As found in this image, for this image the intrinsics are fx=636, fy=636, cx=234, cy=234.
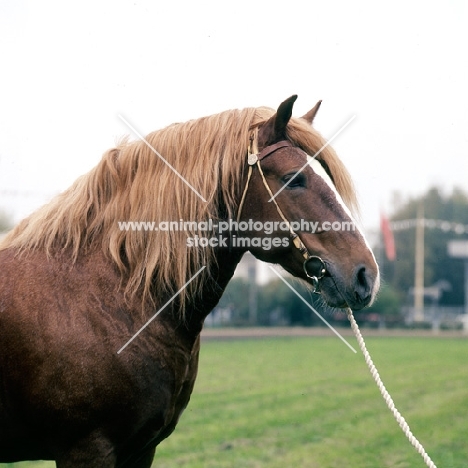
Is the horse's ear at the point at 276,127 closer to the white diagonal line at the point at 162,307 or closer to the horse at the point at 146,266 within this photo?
the horse at the point at 146,266

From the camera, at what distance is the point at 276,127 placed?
3.37m

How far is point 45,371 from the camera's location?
3.06 m

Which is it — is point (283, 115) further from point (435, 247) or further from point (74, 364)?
point (435, 247)

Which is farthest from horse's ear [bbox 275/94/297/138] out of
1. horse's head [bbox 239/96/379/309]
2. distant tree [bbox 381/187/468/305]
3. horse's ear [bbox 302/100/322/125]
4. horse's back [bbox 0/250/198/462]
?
distant tree [bbox 381/187/468/305]

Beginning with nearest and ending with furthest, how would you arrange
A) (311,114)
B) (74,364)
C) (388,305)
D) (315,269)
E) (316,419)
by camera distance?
(74,364), (315,269), (311,114), (316,419), (388,305)

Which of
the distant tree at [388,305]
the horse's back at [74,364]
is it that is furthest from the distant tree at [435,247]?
the horse's back at [74,364]

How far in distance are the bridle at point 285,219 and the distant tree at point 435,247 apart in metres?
59.4

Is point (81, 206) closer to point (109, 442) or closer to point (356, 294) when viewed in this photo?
point (109, 442)

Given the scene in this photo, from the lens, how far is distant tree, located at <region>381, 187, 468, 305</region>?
203 ft

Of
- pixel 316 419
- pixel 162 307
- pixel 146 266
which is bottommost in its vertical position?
pixel 316 419

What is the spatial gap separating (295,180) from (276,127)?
310 millimetres

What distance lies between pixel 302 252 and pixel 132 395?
1114 millimetres

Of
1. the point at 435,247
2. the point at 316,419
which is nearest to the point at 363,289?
the point at 316,419

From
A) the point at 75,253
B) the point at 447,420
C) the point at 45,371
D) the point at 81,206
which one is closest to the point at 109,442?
→ the point at 45,371
